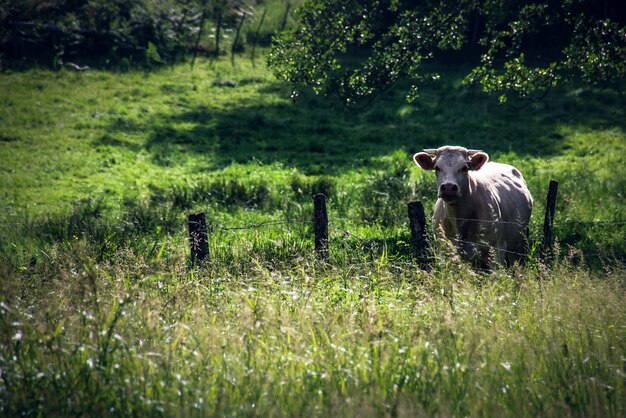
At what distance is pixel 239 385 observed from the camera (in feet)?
14.3

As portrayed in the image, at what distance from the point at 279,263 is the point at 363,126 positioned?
13.9 m

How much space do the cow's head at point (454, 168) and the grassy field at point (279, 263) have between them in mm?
981

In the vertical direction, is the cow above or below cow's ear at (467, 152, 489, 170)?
below

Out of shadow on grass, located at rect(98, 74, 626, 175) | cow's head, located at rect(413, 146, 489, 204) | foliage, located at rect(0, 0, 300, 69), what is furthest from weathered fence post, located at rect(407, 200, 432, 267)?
foliage, located at rect(0, 0, 300, 69)

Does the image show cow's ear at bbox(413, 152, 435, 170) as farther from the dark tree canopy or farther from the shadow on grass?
the shadow on grass

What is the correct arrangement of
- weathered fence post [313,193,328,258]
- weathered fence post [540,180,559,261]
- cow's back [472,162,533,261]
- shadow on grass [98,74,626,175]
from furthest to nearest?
shadow on grass [98,74,626,175] → cow's back [472,162,533,261] → weathered fence post [540,180,559,261] → weathered fence post [313,193,328,258]

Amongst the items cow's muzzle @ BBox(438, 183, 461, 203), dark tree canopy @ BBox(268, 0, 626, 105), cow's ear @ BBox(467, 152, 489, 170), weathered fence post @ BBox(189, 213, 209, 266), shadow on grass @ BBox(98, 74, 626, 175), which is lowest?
shadow on grass @ BBox(98, 74, 626, 175)

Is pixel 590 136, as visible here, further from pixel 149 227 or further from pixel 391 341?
pixel 391 341

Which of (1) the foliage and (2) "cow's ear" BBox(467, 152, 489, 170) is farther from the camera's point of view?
(1) the foliage

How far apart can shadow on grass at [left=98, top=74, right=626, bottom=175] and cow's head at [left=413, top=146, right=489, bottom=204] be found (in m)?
8.16

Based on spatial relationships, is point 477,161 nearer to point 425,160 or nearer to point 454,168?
point 454,168

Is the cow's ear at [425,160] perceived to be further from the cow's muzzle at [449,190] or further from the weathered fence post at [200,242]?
the weathered fence post at [200,242]

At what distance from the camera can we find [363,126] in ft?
71.9

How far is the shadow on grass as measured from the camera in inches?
736
